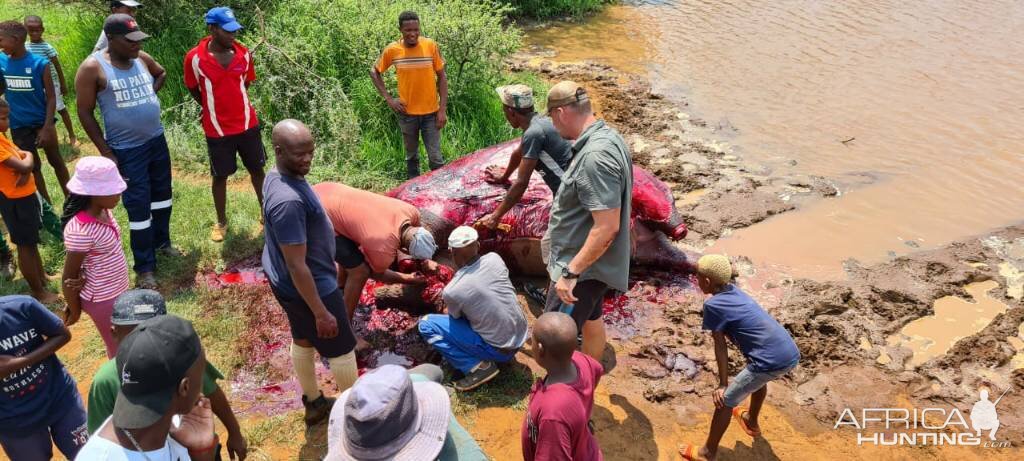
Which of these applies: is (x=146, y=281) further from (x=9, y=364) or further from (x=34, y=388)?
(x=9, y=364)

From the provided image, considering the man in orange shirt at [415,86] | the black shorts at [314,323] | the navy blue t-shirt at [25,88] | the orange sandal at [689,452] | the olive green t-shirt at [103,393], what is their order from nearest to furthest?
1. the olive green t-shirt at [103,393]
2. the black shorts at [314,323]
3. the orange sandal at [689,452]
4. the navy blue t-shirt at [25,88]
5. the man in orange shirt at [415,86]

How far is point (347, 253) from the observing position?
12.9ft

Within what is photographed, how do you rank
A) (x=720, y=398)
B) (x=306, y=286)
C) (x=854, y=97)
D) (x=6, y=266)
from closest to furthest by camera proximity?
(x=306, y=286) → (x=720, y=398) → (x=6, y=266) → (x=854, y=97)

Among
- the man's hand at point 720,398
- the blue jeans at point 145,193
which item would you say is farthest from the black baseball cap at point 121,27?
the man's hand at point 720,398

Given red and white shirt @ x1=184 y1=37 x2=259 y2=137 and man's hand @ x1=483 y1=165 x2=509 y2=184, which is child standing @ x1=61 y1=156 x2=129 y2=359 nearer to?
red and white shirt @ x1=184 y1=37 x2=259 y2=137

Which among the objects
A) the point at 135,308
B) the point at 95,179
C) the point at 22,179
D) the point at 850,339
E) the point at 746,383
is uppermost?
the point at 95,179

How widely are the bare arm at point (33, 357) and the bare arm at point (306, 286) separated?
0.88 m

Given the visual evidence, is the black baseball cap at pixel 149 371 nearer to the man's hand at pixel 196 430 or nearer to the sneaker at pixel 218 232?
the man's hand at pixel 196 430

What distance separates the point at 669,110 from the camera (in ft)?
29.4

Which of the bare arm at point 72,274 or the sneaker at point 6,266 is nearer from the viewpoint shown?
the bare arm at point 72,274

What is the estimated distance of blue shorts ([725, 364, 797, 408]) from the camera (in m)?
3.25

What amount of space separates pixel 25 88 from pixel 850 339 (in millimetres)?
6423

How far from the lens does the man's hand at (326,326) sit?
307cm

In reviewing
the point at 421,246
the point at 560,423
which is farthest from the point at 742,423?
the point at 421,246
